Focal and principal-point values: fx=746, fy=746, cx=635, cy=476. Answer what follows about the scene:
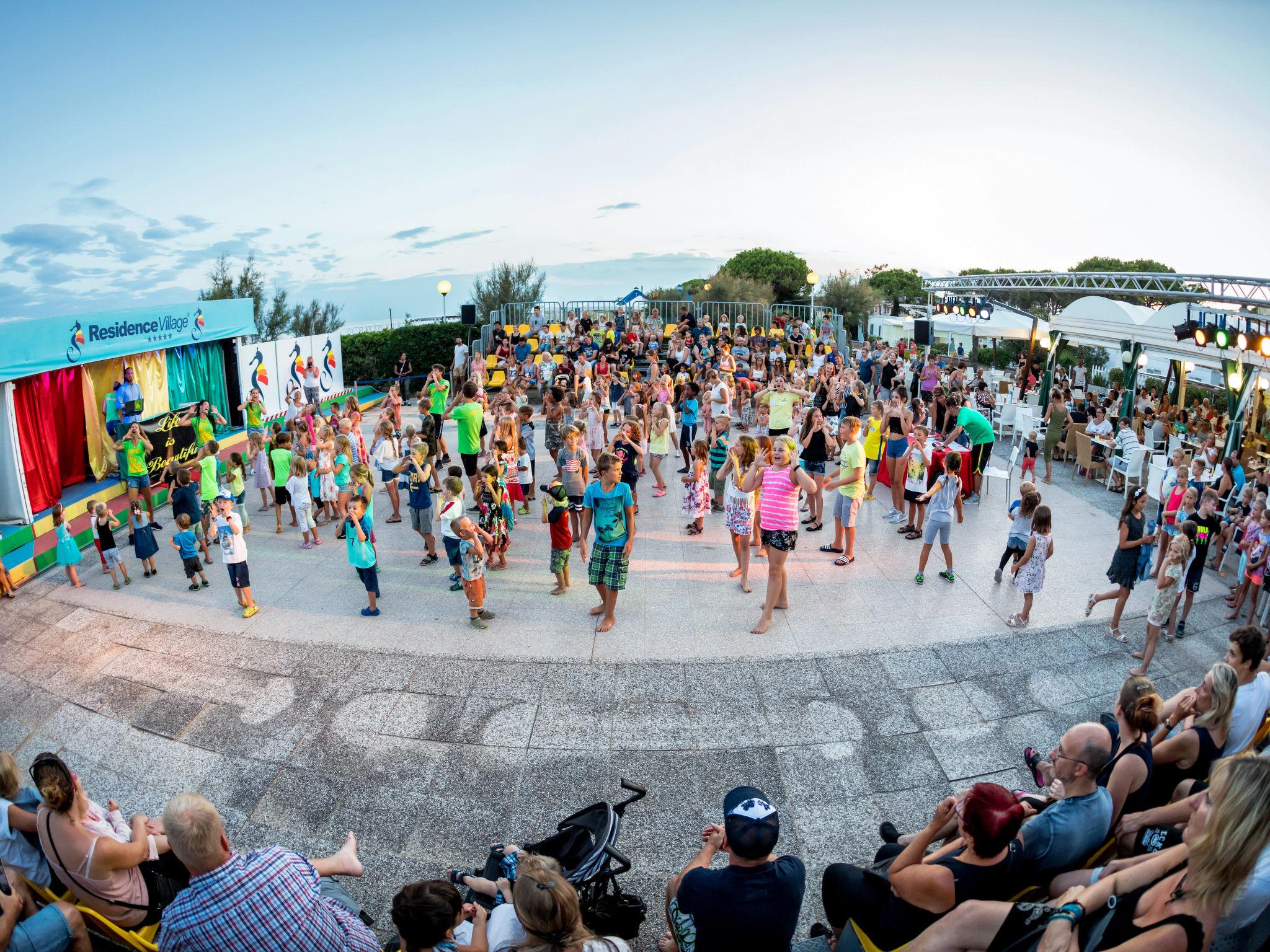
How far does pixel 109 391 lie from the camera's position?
1361cm

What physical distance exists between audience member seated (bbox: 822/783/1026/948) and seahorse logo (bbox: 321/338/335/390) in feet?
60.2

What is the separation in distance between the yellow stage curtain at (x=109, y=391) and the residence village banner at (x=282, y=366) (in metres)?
1.74

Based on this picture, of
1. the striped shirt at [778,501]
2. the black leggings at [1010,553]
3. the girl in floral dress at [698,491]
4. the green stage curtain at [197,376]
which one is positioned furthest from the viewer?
the green stage curtain at [197,376]

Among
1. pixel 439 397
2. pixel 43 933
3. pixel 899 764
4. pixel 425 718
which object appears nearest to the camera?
pixel 43 933

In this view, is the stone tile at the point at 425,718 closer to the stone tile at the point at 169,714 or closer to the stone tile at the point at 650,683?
the stone tile at the point at 650,683

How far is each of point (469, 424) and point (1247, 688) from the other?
8.47m

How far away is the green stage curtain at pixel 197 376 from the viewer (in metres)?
15.1

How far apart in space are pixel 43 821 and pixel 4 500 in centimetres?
1020

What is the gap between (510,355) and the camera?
67.2ft

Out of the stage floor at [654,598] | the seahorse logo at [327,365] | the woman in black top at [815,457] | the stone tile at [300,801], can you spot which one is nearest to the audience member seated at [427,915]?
the stone tile at [300,801]

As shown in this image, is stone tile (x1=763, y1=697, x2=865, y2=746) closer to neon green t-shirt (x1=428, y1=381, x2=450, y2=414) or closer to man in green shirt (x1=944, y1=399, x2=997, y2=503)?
man in green shirt (x1=944, y1=399, x2=997, y2=503)

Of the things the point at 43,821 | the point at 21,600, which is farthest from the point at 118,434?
the point at 43,821

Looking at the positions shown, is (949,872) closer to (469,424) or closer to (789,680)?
(789,680)

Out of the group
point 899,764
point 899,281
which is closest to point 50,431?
point 899,764
